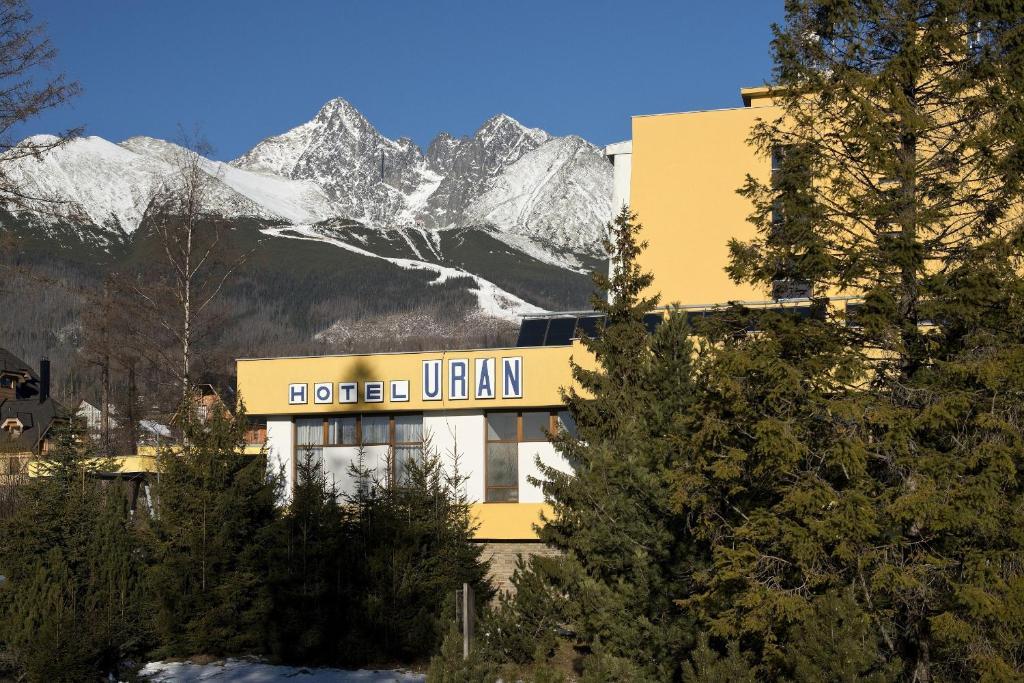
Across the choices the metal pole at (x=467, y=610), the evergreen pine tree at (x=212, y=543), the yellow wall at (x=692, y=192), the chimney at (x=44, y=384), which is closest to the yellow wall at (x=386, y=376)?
the yellow wall at (x=692, y=192)

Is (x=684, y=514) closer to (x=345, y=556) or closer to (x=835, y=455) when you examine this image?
(x=835, y=455)

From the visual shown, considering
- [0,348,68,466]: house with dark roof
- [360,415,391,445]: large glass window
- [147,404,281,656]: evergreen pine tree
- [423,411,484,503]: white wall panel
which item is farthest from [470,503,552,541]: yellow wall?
[0,348,68,466]: house with dark roof

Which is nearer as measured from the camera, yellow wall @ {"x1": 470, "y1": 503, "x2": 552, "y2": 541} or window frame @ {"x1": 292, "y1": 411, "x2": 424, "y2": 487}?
yellow wall @ {"x1": 470, "y1": 503, "x2": 552, "y2": 541}

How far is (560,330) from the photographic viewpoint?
31.5 meters

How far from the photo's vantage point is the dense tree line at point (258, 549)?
61.4 feet

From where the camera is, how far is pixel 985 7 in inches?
573

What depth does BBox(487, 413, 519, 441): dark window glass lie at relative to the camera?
1114 inches

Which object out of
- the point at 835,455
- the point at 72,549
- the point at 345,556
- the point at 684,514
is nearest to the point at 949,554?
the point at 835,455

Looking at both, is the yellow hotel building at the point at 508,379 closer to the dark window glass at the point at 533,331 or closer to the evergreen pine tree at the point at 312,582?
the dark window glass at the point at 533,331

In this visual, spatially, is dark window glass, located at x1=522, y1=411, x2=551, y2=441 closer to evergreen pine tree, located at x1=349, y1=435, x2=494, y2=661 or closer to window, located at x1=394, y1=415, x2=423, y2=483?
window, located at x1=394, y1=415, x2=423, y2=483

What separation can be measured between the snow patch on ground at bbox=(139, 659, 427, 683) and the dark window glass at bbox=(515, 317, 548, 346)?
13061 mm

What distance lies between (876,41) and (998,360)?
14.2 feet

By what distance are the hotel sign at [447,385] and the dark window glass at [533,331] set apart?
10.9 ft

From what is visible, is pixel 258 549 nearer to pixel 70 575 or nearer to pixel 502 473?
pixel 70 575
